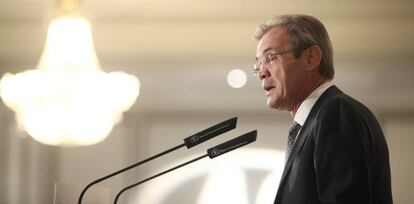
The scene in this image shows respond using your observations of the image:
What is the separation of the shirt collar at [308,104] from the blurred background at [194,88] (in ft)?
1.57

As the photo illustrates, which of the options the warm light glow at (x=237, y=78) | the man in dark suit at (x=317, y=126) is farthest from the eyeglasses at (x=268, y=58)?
the warm light glow at (x=237, y=78)

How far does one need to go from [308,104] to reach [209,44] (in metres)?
0.62

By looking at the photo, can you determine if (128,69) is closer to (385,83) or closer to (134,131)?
(134,131)

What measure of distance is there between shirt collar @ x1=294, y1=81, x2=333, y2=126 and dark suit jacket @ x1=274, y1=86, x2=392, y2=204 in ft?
0.23

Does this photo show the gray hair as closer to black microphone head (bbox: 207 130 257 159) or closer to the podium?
black microphone head (bbox: 207 130 257 159)

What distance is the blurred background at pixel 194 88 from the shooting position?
5.25 feet

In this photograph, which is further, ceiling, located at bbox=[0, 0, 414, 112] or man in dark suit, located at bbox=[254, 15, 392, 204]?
ceiling, located at bbox=[0, 0, 414, 112]

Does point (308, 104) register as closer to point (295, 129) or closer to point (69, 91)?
point (295, 129)

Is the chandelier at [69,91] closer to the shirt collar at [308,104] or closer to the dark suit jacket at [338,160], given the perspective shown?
the shirt collar at [308,104]

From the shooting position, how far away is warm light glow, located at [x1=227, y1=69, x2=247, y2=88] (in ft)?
5.36

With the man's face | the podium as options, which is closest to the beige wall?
the podium

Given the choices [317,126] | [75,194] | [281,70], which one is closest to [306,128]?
[317,126]

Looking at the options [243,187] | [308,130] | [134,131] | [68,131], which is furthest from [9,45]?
[308,130]

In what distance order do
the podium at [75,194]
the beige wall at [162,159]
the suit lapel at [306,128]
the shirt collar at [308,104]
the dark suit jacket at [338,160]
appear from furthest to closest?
the beige wall at [162,159]
the podium at [75,194]
the shirt collar at [308,104]
the suit lapel at [306,128]
the dark suit jacket at [338,160]
